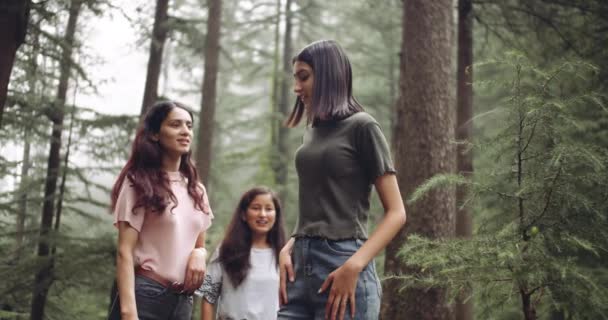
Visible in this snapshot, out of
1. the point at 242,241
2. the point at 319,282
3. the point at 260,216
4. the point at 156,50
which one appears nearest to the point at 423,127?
the point at 260,216

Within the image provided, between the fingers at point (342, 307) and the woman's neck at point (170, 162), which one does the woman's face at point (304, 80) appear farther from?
the woman's neck at point (170, 162)

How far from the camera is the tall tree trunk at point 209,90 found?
35.7 ft

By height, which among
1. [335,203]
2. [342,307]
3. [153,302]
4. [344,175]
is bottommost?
[153,302]

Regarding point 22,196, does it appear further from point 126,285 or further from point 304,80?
point 304,80

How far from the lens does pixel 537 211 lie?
3.87 m

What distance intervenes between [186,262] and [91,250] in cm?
729

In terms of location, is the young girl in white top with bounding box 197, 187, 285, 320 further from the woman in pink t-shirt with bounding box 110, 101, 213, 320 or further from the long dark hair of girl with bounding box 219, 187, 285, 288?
the woman in pink t-shirt with bounding box 110, 101, 213, 320

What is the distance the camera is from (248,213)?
5.06 meters

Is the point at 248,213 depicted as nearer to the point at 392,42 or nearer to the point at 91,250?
the point at 91,250

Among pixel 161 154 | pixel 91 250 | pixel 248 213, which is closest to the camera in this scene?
pixel 161 154

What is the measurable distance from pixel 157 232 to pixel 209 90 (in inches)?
345

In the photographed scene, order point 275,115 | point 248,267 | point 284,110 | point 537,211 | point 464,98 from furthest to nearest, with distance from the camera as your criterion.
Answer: point 284,110 → point 275,115 → point 464,98 → point 248,267 → point 537,211

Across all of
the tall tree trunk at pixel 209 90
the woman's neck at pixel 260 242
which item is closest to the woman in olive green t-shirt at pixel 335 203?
the woman's neck at pixel 260 242

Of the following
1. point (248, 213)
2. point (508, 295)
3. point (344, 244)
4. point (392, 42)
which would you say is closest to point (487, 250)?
point (508, 295)
